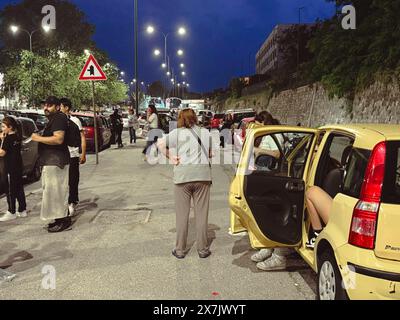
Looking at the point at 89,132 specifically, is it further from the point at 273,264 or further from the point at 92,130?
the point at 273,264

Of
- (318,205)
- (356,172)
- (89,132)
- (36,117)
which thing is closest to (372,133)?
(356,172)

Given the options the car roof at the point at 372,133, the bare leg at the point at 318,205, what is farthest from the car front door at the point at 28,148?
the car roof at the point at 372,133

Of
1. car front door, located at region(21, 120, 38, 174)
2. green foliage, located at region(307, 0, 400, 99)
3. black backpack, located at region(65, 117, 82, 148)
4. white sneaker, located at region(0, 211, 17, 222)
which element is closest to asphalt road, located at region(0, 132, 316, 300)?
white sneaker, located at region(0, 211, 17, 222)

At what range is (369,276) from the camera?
3.11 m

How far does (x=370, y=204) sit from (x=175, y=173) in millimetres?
2520

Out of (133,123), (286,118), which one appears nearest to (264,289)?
(133,123)

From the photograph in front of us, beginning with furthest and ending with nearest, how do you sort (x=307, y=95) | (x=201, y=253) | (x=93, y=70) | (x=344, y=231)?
A: (x=307, y=95) < (x=93, y=70) < (x=201, y=253) < (x=344, y=231)

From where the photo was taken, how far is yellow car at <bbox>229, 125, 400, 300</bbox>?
10.3ft

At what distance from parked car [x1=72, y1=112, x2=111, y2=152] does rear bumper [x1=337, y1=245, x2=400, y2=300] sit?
15213 millimetres

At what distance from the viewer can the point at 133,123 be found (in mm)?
22828

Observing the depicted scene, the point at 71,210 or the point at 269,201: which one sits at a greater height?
the point at 269,201

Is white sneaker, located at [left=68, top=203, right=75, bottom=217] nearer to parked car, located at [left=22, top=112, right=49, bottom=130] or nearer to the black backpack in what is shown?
the black backpack

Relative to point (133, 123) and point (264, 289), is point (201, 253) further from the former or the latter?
point (133, 123)

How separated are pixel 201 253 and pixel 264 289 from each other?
1.13 m
